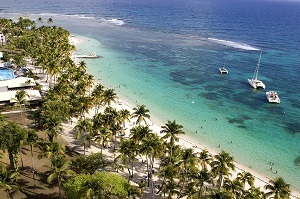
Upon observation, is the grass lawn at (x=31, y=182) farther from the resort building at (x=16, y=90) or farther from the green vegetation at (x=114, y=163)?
the resort building at (x=16, y=90)

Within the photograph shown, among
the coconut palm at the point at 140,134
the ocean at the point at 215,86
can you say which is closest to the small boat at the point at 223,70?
the ocean at the point at 215,86

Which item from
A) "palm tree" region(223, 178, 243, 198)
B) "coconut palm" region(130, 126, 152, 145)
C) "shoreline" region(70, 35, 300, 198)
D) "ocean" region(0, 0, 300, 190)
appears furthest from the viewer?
"ocean" region(0, 0, 300, 190)

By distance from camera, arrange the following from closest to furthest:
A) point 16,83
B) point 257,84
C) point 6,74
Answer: point 16,83, point 6,74, point 257,84

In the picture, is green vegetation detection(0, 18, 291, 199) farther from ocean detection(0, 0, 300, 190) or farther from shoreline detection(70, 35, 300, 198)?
ocean detection(0, 0, 300, 190)

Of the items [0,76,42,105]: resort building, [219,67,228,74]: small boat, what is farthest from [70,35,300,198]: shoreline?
[219,67,228,74]: small boat

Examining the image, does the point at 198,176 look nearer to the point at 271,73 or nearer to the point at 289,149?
the point at 289,149

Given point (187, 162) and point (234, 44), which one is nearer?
point (187, 162)

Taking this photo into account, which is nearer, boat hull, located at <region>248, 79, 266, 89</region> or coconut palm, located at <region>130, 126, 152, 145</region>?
coconut palm, located at <region>130, 126, 152, 145</region>

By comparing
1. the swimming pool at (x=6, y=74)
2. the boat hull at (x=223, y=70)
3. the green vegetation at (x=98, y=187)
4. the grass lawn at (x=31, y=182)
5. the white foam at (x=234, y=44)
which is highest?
the white foam at (x=234, y=44)

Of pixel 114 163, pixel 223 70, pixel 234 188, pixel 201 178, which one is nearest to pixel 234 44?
pixel 223 70

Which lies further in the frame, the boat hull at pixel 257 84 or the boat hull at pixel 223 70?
the boat hull at pixel 223 70

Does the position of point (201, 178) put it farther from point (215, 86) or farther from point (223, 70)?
point (223, 70)
